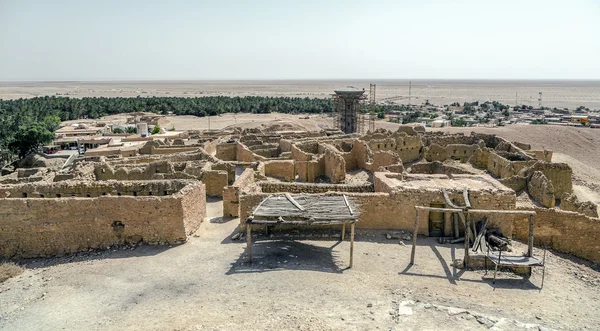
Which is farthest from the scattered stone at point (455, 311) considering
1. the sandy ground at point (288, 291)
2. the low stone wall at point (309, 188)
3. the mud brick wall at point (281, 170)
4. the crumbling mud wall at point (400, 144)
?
the crumbling mud wall at point (400, 144)

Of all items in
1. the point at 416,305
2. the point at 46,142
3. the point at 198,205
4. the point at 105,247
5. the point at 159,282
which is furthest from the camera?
the point at 46,142

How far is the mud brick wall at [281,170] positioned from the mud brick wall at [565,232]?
36.7ft

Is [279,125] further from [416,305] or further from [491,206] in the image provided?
[416,305]

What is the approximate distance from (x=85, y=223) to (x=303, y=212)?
6.60 m

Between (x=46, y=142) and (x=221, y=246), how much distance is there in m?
37.8

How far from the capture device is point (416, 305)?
28.7 ft

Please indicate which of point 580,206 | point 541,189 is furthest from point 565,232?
point 541,189

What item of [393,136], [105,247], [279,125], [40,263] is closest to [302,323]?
[105,247]

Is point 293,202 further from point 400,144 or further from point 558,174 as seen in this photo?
point 400,144

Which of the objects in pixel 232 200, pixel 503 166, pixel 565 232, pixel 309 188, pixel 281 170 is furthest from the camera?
pixel 503 166

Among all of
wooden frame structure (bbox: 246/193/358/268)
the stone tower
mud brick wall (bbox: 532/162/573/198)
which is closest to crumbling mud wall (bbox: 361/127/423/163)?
mud brick wall (bbox: 532/162/573/198)

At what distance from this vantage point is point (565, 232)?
1304 centimetres

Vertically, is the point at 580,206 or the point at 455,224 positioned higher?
the point at 455,224

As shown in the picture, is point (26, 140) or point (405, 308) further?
point (26, 140)
